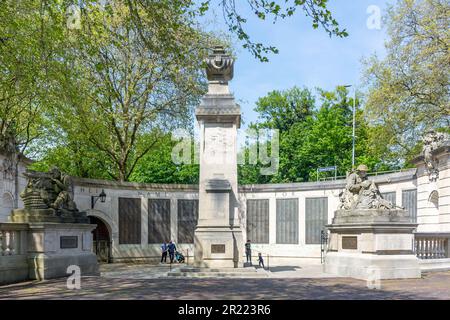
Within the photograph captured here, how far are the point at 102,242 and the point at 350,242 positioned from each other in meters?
16.7

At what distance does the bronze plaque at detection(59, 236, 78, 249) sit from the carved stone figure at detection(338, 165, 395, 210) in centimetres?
984

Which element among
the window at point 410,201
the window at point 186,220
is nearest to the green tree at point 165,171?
the window at point 186,220

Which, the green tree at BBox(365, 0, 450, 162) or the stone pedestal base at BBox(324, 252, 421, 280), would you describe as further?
the green tree at BBox(365, 0, 450, 162)

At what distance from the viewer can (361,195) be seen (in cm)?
1814

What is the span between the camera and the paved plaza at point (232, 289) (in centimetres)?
1242

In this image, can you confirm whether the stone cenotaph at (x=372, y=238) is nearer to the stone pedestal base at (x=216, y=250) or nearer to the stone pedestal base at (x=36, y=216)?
the stone pedestal base at (x=216, y=250)

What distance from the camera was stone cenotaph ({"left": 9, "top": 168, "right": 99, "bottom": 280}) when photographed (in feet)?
53.3

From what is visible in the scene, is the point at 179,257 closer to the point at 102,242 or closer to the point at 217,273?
the point at 102,242

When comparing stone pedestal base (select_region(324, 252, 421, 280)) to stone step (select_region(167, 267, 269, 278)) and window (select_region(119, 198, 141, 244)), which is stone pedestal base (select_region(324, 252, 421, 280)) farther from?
window (select_region(119, 198, 141, 244))

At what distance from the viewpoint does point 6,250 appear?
50.3 feet

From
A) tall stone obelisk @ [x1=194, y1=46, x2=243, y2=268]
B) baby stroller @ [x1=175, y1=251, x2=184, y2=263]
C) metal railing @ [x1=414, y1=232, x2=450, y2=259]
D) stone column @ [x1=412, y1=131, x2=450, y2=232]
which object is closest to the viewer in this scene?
tall stone obelisk @ [x1=194, y1=46, x2=243, y2=268]

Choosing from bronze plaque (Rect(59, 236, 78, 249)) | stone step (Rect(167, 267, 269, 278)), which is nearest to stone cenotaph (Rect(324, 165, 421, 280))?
stone step (Rect(167, 267, 269, 278))

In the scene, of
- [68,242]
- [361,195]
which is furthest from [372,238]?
[68,242]
